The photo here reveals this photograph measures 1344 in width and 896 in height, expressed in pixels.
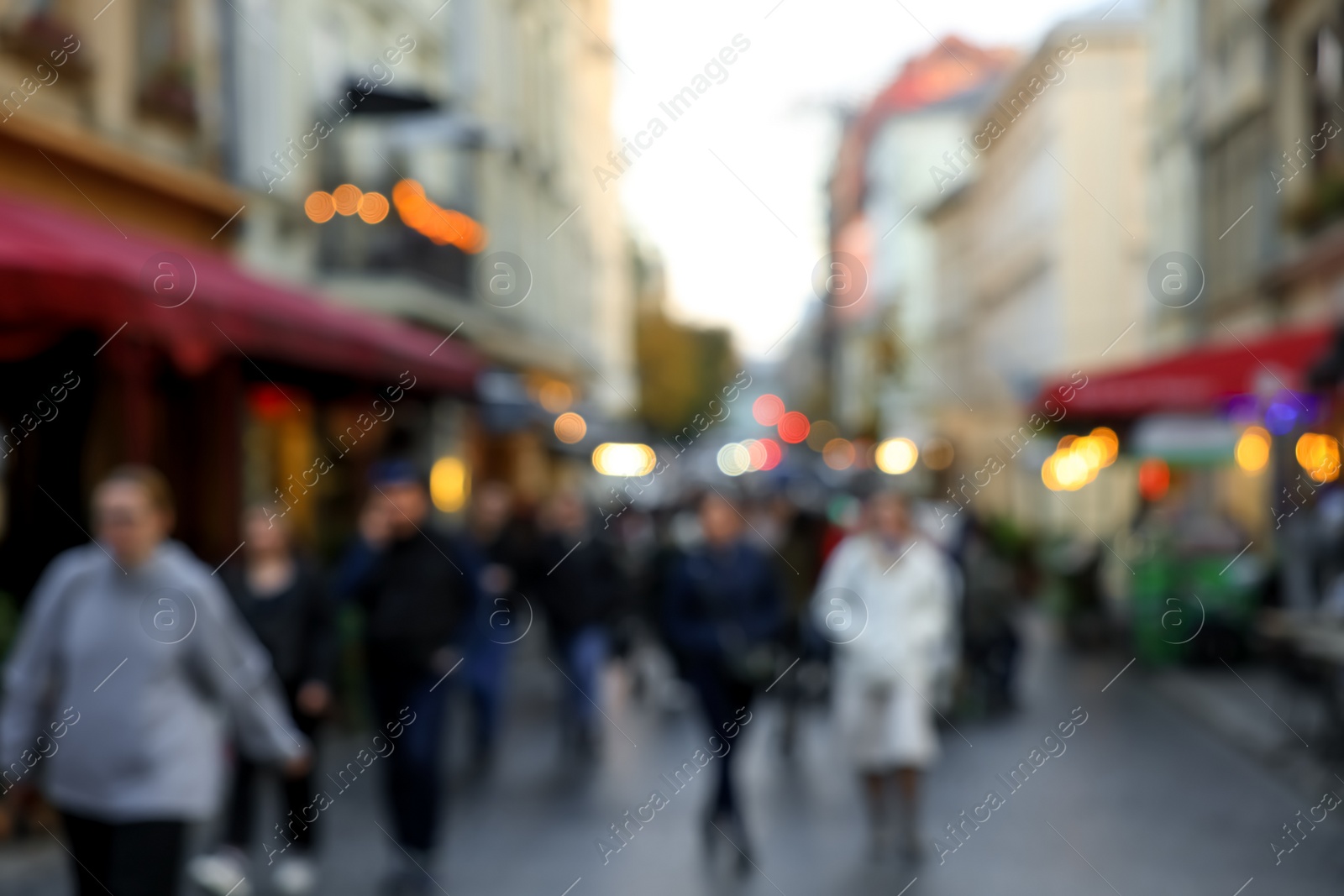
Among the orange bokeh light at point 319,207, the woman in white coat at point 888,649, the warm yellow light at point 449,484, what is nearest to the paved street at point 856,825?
the woman in white coat at point 888,649

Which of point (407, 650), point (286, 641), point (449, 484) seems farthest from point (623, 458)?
point (407, 650)

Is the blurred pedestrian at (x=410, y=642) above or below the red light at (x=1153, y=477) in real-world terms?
above

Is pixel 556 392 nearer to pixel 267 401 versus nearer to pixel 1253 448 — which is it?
pixel 1253 448

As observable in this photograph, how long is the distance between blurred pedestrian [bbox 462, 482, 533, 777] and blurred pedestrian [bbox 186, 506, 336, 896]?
2.37 m

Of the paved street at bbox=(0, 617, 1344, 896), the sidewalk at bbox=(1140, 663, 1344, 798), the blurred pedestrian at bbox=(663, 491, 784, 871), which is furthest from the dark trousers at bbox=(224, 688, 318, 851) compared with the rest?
the sidewalk at bbox=(1140, 663, 1344, 798)

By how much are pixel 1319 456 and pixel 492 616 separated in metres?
10.8

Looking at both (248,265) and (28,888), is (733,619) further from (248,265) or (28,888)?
(248,265)

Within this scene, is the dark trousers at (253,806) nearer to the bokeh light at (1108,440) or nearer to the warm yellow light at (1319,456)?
the warm yellow light at (1319,456)

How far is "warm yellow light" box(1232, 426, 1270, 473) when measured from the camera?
21.3 m

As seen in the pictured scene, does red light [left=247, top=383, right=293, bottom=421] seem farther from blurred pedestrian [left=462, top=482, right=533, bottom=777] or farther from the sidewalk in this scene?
the sidewalk

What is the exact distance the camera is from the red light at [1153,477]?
1014 inches

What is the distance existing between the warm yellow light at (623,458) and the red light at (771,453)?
30360 millimetres

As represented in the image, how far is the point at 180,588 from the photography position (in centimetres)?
519

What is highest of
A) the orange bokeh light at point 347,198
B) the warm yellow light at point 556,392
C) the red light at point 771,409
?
the orange bokeh light at point 347,198
